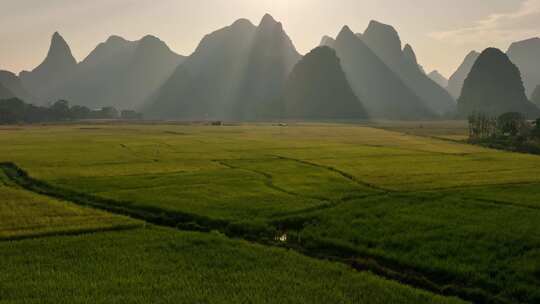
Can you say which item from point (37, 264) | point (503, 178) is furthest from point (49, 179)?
point (503, 178)

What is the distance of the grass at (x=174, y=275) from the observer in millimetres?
10508

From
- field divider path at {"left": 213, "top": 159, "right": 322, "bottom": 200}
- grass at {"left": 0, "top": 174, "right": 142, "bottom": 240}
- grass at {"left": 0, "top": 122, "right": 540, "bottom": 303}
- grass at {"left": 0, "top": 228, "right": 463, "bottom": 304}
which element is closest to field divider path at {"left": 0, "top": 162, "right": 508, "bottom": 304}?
grass at {"left": 0, "top": 122, "right": 540, "bottom": 303}

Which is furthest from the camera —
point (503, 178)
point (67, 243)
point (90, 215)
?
point (503, 178)

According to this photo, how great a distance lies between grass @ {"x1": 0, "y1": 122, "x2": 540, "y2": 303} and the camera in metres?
13.0

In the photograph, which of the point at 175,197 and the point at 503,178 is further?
the point at 503,178

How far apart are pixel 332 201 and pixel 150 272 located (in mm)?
10699

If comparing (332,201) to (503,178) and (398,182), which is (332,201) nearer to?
(398,182)

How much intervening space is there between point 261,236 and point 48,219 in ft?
25.8

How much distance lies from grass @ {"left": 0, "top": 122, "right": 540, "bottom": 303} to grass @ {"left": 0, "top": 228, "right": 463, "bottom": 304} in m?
1.61

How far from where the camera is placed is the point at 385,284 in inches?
452

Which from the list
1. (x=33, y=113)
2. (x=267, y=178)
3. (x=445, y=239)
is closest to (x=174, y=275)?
(x=445, y=239)

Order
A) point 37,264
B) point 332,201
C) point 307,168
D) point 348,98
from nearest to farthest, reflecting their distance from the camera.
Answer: point 37,264 < point 332,201 < point 307,168 < point 348,98

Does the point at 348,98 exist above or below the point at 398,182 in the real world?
above

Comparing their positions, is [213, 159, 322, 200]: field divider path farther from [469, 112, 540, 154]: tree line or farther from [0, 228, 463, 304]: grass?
[469, 112, 540, 154]: tree line
